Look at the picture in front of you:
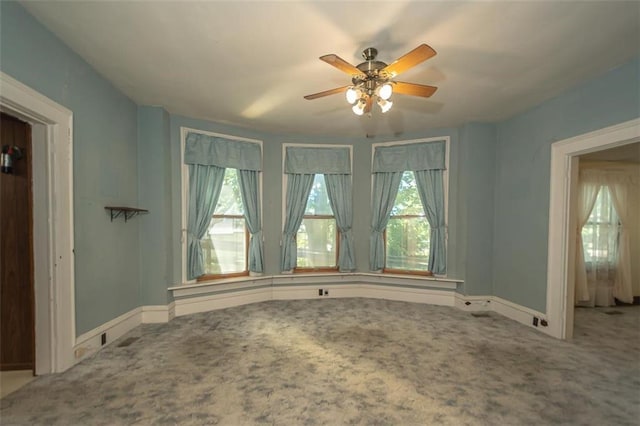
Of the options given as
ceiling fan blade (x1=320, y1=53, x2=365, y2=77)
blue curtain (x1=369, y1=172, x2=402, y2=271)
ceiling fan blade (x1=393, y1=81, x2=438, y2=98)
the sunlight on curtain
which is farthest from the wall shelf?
the sunlight on curtain

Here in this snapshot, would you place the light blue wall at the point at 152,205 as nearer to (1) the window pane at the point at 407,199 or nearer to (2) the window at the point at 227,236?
(2) the window at the point at 227,236

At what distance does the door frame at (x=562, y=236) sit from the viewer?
119 inches

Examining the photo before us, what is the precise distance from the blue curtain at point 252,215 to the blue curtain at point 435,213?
2.52 m

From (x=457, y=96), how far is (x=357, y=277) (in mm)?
2908

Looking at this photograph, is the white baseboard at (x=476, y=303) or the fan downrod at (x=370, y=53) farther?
the white baseboard at (x=476, y=303)

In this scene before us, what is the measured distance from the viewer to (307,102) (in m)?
3.25

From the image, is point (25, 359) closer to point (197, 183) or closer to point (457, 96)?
point (197, 183)

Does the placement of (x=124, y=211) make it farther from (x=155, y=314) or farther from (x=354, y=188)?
(x=354, y=188)

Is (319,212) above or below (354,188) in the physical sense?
below

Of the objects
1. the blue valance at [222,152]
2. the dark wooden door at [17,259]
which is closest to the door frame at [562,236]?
the blue valance at [222,152]

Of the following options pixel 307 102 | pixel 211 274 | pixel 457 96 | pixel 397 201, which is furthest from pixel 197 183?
pixel 457 96

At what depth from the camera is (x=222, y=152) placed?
395 centimetres

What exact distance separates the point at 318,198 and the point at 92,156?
113 inches

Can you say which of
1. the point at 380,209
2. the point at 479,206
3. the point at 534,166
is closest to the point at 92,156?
the point at 380,209
